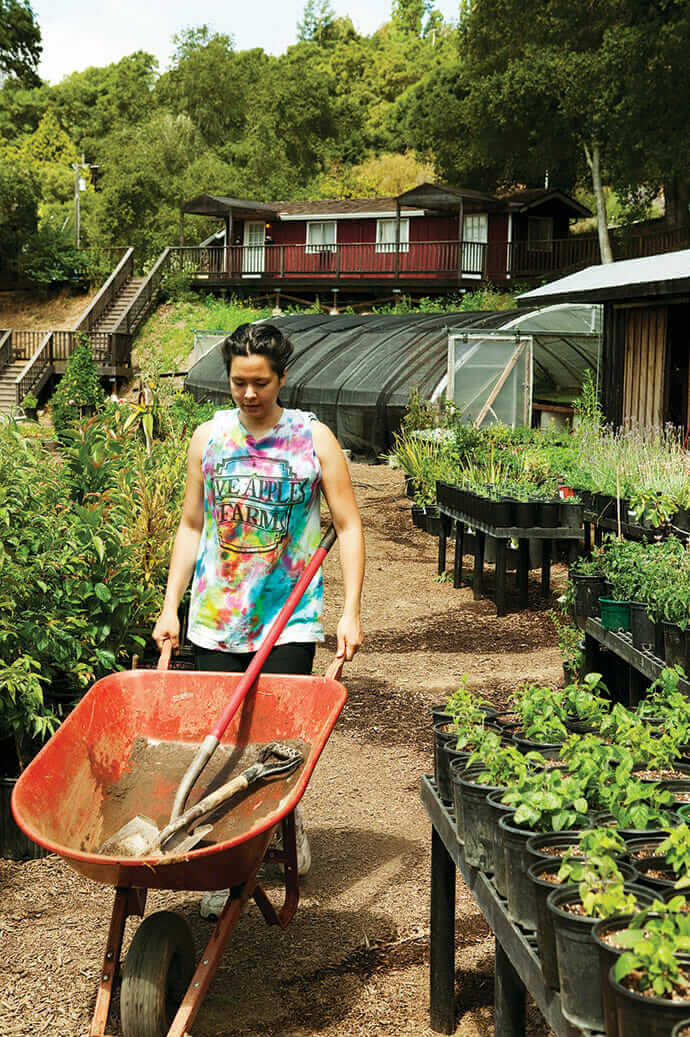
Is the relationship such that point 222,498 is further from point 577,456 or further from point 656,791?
point 577,456

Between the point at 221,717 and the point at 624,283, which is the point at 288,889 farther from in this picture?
the point at 624,283

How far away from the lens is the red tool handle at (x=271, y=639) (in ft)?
9.87

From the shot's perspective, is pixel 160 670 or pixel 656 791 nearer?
pixel 656 791

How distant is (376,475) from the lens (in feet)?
55.5

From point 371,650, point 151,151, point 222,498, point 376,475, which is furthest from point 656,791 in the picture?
point 151,151

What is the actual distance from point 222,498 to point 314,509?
0.29 m

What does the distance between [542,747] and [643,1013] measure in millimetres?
1246

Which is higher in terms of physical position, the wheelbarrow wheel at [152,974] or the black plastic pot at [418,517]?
the black plastic pot at [418,517]

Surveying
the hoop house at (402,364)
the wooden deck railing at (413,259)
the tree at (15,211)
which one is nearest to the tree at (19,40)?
the tree at (15,211)

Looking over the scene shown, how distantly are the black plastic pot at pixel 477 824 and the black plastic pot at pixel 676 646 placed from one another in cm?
225

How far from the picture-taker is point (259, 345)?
334 centimetres

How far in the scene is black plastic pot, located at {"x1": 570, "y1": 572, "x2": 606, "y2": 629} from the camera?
20.1ft

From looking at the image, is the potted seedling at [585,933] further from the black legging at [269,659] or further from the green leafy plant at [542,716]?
the black legging at [269,659]

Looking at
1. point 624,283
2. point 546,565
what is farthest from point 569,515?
point 624,283
